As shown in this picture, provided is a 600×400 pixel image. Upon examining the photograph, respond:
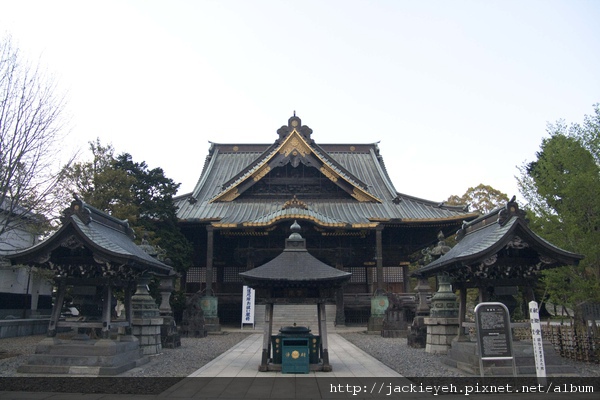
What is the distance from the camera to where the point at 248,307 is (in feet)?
84.5

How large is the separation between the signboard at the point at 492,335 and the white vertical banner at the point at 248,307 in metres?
17.3

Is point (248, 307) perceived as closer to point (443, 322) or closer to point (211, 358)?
point (211, 358)

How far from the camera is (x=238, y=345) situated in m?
18.4

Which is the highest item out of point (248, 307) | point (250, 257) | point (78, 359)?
point (250, 257)

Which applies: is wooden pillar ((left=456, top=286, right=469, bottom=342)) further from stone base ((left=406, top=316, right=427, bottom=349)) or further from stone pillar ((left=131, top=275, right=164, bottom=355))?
stone pillar ((left=131, top=275, right=164, bottom=355))

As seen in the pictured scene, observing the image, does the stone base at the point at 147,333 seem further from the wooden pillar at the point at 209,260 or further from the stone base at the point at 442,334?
the wooden pillar at the point at 209,260

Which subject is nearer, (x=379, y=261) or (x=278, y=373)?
(x=278, y=373)

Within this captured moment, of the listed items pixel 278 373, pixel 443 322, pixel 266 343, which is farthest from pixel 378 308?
pixel 278 373

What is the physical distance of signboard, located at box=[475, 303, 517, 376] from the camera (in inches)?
385

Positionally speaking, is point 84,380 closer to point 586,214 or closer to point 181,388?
point 181,388

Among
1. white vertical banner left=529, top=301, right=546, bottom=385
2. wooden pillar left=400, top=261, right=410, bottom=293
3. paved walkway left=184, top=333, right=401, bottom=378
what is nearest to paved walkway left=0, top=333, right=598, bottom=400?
paved walkway left=184, top=333, right=401, bottom=378

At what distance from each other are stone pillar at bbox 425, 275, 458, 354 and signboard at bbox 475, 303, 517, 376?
5.40m

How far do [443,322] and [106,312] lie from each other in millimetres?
10551

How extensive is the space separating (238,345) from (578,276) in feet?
41.2
